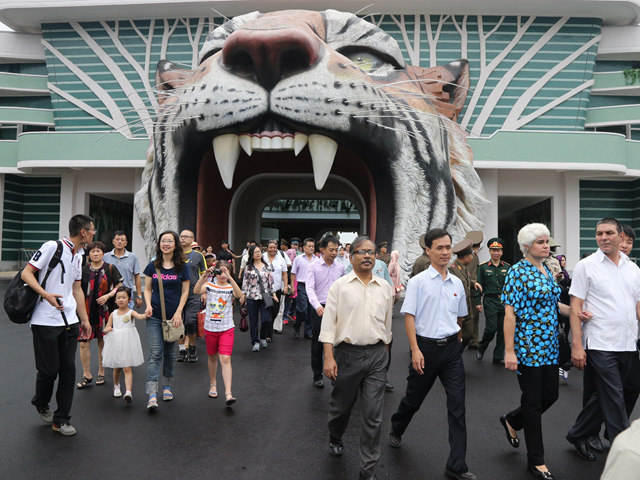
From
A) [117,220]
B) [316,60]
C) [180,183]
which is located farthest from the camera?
[117,220]

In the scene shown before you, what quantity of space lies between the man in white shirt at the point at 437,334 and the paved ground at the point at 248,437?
1.29ft

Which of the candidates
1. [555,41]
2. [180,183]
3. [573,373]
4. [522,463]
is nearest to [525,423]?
[522,463]

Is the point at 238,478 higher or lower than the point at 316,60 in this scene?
lower

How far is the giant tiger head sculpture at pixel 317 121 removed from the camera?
22.7 feet

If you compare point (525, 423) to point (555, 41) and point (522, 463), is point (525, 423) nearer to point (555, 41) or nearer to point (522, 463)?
point (522, 463)

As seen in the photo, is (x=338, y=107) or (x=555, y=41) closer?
(x=338, y=107)

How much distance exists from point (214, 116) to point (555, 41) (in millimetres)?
12645

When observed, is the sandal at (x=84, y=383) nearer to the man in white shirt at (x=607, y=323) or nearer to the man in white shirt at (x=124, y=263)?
the man in white shirt at (x=124, y=263)

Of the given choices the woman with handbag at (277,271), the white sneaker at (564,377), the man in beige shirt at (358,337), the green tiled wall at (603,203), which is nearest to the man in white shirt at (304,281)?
the woman with handbag at (277,271)

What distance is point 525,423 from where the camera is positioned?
2.53 metres

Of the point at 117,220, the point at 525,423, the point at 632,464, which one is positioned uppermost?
the point at 117,220

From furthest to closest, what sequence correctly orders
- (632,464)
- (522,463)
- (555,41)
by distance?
(555,41) → (522,463) → (632,464)

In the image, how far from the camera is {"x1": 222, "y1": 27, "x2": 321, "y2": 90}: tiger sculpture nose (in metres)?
6.58

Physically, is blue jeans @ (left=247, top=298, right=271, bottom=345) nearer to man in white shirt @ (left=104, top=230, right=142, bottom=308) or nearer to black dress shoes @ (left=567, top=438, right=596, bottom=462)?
man in white shirt @ (left=104, top=230, right=142, bottom=308)
